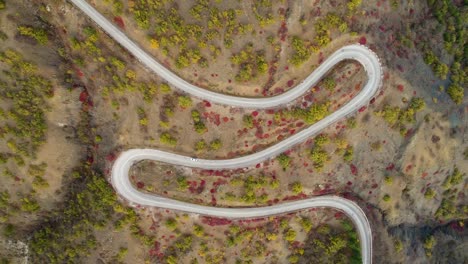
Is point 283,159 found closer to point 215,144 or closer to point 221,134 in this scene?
point 221,134

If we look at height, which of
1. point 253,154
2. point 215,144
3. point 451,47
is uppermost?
point 451,47

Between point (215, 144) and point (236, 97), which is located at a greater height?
point (236, 97)

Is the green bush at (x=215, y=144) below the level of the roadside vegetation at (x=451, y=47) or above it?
below

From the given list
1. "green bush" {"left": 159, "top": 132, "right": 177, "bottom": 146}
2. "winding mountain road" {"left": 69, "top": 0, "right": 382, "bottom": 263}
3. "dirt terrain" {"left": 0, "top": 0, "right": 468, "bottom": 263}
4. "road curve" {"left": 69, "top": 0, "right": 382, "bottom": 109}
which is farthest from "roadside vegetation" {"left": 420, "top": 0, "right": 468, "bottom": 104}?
"green bush" {"left": 159, "top": 132, "right": 177, "bottom": 146}

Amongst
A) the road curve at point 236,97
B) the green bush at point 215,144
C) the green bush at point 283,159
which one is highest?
the road curve at point 236,97

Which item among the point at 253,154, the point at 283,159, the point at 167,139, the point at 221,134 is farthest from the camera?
the point at 253,154

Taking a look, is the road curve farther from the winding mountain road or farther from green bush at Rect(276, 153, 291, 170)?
green bush at Rect(276, 153, 291, 170)

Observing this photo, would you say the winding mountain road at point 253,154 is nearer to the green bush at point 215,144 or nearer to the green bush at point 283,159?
the green bush at point 283,159

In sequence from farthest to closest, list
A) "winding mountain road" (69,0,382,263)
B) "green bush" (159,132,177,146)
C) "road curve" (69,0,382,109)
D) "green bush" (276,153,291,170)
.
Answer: "green bush" (276,153,291,170), "winding mountain road" (69,0,382,263), "green bush" (159,132,177,146), "road curve" (69,0,382,109)

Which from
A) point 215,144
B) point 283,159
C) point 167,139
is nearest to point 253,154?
point 283,159

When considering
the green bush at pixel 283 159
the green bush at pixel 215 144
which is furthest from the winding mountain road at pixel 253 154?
the green bush at pixel 215 144

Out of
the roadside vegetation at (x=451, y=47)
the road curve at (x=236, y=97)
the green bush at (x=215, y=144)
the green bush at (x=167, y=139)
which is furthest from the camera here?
the roadside vegetation at (x=451, y=47)

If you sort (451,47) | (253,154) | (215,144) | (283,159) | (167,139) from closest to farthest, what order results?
(167,139) < (215,144) < (283,159) < (253,154) < (451,47)

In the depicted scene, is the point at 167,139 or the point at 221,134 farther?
the point at 221,134
